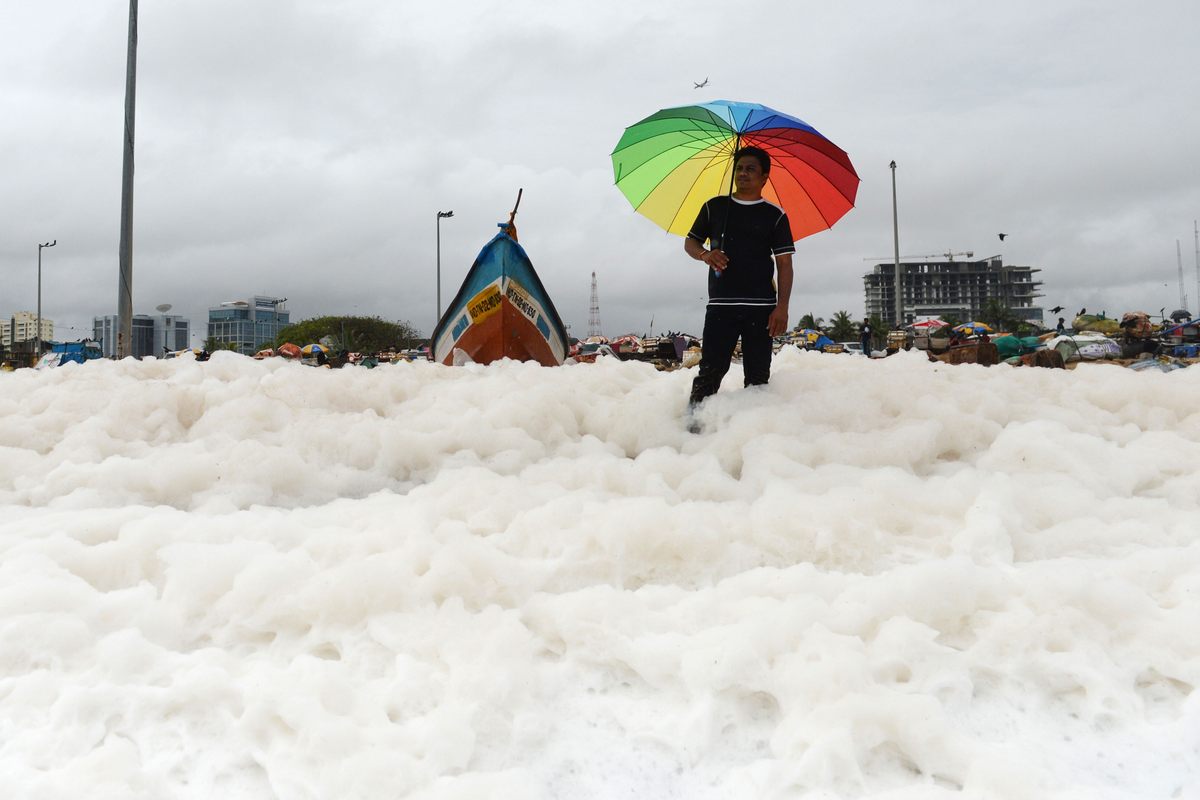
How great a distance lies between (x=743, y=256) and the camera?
4.17 metres

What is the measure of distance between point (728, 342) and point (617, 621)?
2515 mm

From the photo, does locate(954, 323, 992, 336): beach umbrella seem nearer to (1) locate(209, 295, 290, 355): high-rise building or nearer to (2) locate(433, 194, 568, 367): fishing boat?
(2) locate(433, 194, 568, 367): fishing boat

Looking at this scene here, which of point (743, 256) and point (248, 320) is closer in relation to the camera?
point (743, 256)

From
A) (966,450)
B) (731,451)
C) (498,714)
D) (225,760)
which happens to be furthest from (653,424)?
(225,760)

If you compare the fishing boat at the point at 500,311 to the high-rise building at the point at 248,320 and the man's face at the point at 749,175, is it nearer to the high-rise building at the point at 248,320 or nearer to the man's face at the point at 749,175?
→ the man's face at the point at 749,175

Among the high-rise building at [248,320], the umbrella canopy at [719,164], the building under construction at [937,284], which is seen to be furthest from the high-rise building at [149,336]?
the building under construction at [937,284]

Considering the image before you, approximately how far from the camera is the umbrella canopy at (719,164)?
4629mm

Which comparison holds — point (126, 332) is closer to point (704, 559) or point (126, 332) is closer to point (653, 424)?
point (653, 424)

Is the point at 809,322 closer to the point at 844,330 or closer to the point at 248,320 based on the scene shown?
the point at 844,330

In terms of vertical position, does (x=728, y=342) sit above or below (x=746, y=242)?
below

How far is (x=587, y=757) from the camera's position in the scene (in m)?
1.59

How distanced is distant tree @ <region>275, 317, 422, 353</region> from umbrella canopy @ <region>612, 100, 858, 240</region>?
1898 inches

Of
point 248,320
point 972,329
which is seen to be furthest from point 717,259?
point 248,320

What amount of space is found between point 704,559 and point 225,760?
145 centimetres
